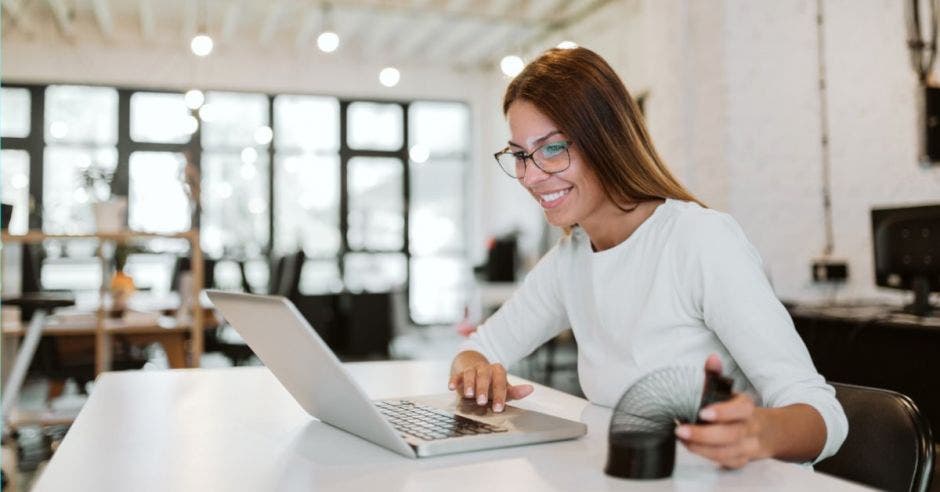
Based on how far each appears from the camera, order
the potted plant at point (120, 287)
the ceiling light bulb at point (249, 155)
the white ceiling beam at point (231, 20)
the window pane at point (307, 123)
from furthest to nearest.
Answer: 1. the window pane at point (307, 123)
2. the ceiling light bulb at point (249, 155)
3. the white ceiling beam at point (231, 20)
4. the potted plant at point (120, 287)

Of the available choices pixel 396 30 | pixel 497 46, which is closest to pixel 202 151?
pixel 396 30

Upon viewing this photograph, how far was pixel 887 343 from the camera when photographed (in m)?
3.30

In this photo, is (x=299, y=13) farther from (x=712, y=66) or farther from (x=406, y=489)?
(x=406, y=489)

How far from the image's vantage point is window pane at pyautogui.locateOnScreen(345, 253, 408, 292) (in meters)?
10.1

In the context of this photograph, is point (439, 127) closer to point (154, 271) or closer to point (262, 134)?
point (262, 134)

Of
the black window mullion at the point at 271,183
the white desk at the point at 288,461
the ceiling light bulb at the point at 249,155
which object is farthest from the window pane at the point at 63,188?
the white desk at the point at 288,461

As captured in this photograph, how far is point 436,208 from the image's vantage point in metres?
10.6

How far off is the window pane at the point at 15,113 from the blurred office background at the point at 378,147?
2cm

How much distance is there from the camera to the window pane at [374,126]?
1010 cm

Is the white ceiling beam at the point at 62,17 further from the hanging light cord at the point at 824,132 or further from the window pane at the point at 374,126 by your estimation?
the hanging light cord at the point at 824,132

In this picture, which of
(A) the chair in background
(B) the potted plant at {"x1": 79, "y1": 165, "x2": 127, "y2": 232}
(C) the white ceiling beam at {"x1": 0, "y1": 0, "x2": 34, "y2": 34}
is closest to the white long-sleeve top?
(B) the potted plant at {"x1": 79, "y1": 165, "x2": 127, "y2": 232}

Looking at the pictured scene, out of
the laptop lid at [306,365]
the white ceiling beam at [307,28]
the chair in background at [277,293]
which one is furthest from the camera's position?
the white ceiling beam at [307,28]

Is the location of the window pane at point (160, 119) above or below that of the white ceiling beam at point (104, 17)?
below

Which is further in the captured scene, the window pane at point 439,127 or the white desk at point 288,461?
the window pane at point 439,127
